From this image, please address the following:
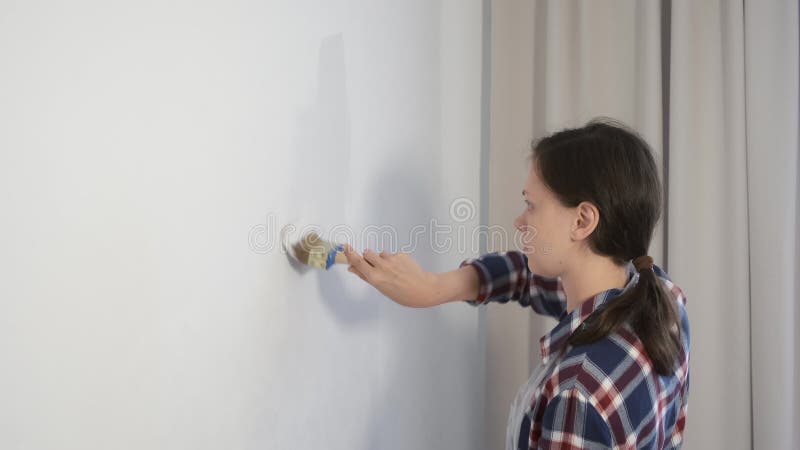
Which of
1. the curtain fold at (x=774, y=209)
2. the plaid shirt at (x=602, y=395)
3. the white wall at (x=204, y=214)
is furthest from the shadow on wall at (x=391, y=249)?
the curtain fold at (x=774, y=209)

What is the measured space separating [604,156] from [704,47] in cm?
67

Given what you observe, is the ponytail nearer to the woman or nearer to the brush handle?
the woman

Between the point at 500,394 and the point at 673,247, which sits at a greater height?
the point at 673,247

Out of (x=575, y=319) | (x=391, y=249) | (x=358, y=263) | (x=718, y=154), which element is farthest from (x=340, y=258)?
(x=718, y=154)

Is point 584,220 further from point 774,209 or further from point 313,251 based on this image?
point 774,209

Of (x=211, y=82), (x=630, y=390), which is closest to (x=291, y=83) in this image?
(x=211, y=82)

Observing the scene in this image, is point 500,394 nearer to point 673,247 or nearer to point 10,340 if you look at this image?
point 673,247

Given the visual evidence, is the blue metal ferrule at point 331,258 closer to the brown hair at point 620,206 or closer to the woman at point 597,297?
the woman at point 597,297

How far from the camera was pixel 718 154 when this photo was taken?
146 cm

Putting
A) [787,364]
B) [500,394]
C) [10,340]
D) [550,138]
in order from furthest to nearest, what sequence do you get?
[500,394]
[787,364]
[550,138]
[10,340]

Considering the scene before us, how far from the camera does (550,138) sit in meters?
1.07

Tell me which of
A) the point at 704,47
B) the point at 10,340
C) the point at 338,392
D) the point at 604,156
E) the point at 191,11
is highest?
the point at 704,47

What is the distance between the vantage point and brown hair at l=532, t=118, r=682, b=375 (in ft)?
3.08

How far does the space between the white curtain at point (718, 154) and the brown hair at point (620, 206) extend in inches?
20.2
